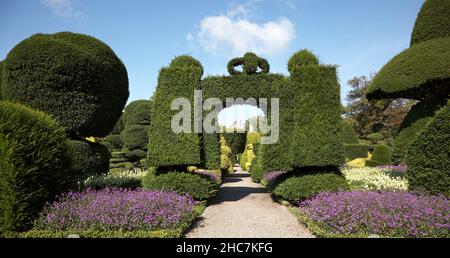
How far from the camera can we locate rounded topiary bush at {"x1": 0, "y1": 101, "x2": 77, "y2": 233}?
5.36 m

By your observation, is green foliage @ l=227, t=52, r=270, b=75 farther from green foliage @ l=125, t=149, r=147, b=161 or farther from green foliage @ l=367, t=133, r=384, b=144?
green foliage @ l=367, t=133, r=384, b=144

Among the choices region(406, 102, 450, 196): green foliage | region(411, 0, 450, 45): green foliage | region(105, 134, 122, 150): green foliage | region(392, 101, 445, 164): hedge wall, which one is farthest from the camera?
region(105, 134, 122, 150): green foliage

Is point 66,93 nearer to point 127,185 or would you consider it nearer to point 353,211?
point 127,185

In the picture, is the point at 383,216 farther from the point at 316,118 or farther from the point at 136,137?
the point at 136,137

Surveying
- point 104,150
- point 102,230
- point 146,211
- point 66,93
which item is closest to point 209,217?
point 146,211

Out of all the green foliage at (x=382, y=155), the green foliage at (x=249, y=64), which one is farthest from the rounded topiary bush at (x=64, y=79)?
the green foliage at (x=382, y=155)

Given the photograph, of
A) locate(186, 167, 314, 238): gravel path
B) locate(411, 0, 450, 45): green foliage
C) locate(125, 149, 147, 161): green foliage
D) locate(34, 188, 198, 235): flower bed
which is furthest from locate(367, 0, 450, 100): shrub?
locate(125, 149, 147, 161): green foliage

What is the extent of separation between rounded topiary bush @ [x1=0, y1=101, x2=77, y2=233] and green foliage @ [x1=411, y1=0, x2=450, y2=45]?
1573 centimetres

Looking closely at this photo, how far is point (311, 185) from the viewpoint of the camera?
26.3 ft

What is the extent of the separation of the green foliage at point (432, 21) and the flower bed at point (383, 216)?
995cm
